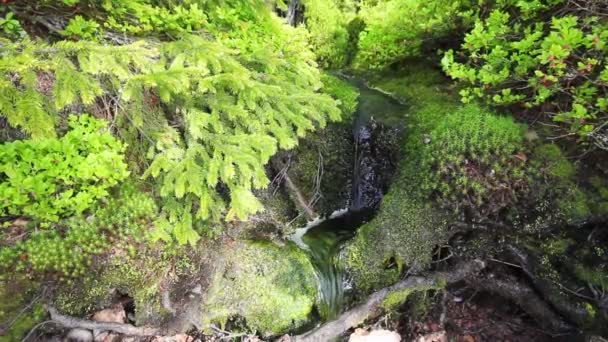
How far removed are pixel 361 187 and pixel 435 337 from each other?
7.01 ft

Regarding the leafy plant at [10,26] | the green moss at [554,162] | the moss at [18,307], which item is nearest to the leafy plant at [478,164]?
the green moss at [554,162]

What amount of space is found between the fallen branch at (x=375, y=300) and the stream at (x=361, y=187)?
0.59 m

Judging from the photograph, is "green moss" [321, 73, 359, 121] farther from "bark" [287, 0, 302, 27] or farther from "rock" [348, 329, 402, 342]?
"bark" [287, 0, 302, 27]

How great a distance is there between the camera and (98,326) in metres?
3.38

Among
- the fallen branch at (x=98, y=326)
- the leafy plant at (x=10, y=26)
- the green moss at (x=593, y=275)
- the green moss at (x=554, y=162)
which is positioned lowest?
the fallen branch at (x=98, y=326)

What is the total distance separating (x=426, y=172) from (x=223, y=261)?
2425mm

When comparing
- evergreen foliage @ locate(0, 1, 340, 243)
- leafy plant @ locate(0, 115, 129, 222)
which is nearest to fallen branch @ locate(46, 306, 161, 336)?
leafy plant @ locate(0, 115, 129, 222)

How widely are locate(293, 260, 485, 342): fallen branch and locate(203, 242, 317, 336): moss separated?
0.27 m

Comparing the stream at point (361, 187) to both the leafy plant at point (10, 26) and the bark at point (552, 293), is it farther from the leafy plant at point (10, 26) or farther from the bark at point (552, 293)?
the leafy plant at point (10, 26)

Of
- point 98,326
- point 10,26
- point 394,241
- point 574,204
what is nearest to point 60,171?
point 10,26

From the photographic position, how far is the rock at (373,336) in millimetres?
3756

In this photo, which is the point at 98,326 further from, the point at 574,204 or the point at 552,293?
the point at 574,204

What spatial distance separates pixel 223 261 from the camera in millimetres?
3848

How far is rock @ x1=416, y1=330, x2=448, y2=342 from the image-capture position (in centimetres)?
390
